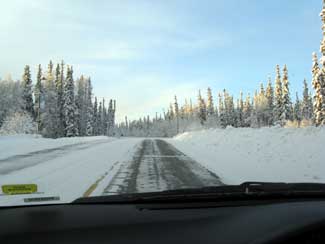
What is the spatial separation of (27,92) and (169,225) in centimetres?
8040

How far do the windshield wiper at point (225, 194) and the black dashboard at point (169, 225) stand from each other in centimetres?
37

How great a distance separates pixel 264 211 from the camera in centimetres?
261

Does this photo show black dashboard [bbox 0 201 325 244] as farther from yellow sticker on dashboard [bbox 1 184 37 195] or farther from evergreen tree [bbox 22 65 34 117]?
evergreen tree [bbox 22 65 34 117]

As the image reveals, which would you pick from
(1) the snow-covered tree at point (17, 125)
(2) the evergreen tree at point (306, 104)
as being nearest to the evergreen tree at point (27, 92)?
(1) the snow-covered tree at point (17, 125)

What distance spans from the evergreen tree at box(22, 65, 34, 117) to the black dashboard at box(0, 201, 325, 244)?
257 feet

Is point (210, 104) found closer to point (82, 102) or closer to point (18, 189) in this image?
point (82, 102)

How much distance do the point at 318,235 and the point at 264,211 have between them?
0.43 metres

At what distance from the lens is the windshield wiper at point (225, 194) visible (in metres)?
3.12

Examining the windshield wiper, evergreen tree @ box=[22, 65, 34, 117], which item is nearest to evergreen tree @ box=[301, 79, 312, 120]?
evergreen tree @ box=[22, 65, 34, 117]

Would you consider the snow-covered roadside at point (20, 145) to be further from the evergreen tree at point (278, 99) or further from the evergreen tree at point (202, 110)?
the evergreen tree at point (202, 110)

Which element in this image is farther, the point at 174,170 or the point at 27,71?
the point at 27,71

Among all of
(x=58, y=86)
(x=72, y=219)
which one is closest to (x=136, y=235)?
(x=72, y=219)

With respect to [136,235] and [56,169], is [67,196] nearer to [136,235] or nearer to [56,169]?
[56,169]

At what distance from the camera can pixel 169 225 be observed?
91.8 inches
